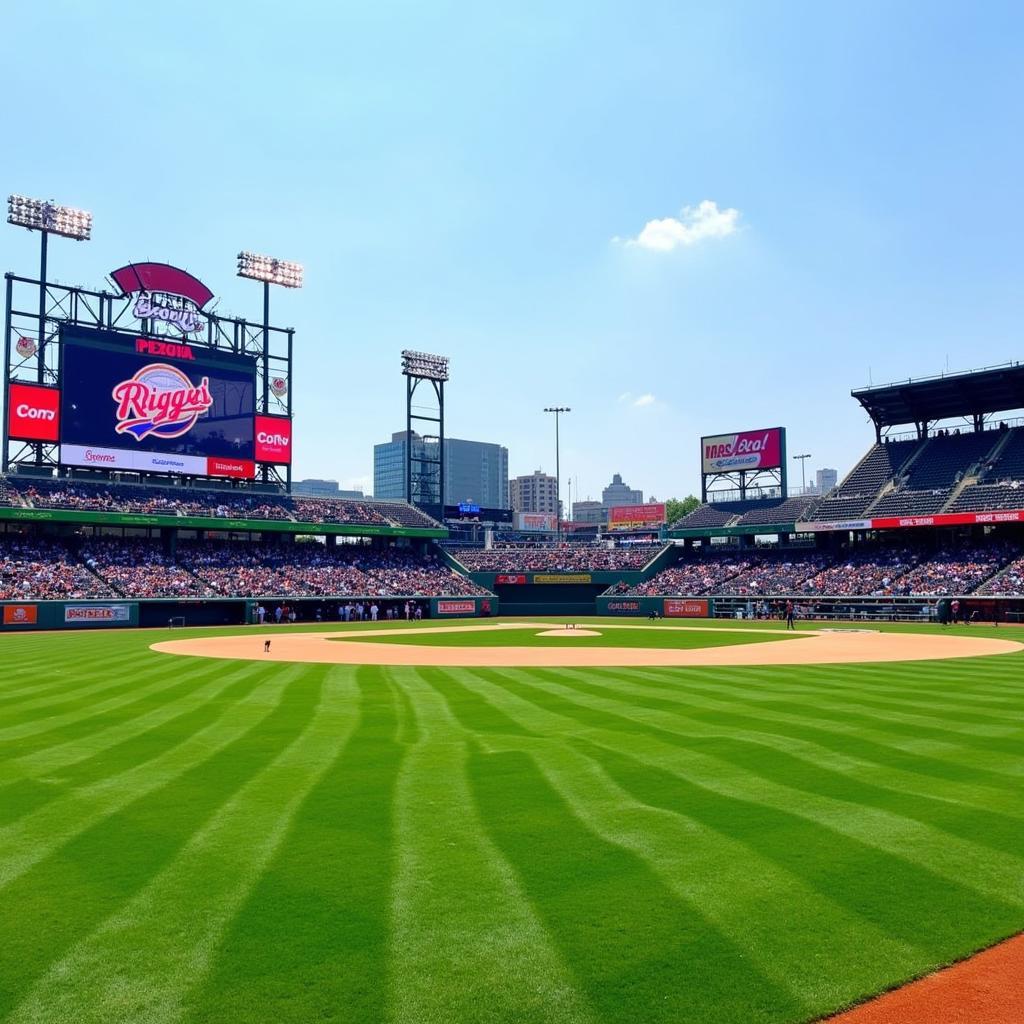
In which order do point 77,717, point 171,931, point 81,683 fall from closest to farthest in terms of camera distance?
point 171,931 < point 77,717 < point 81,683

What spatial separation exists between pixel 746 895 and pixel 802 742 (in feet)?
22.5

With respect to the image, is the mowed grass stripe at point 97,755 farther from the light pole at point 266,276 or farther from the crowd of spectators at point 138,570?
the light pole at point 266,276

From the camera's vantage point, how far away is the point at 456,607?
7112 cm

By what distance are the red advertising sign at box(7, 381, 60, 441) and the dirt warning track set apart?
2646 cm

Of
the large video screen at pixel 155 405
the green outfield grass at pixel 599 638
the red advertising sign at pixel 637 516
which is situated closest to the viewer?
the green outfield grass at pixel 599 638

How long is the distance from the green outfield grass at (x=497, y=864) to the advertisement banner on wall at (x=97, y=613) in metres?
40.2

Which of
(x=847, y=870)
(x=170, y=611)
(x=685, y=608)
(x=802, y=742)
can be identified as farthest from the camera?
(x=685, y=608)

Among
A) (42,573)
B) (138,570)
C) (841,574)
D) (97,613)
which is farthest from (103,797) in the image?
(841,574)

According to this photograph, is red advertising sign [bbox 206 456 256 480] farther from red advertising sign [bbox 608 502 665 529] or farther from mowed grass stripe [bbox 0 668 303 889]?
red advertising sign [bbox 608 502 665 529]

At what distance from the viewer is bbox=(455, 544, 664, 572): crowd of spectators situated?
78.6 m

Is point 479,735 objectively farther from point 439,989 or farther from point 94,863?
point 439,989

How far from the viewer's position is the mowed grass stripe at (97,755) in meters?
10.1

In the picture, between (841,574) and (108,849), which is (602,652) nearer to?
(108,849)

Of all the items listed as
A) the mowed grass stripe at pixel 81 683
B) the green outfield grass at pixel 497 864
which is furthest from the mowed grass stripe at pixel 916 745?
the mowed grass stripe at pixel 81 683
